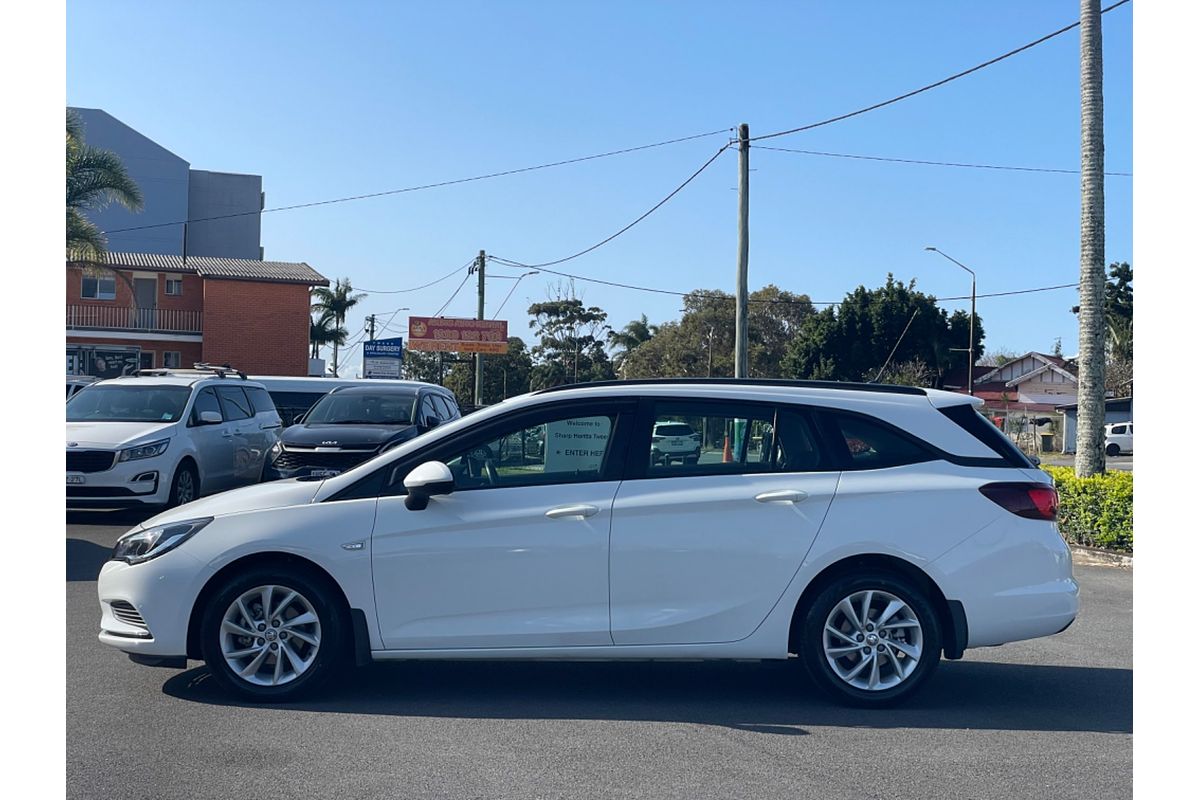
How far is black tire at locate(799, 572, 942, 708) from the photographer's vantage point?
19.9 feet

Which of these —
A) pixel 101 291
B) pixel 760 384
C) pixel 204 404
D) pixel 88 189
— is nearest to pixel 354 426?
pixel 204 404

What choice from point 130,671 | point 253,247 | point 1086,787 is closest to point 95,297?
point 253,247

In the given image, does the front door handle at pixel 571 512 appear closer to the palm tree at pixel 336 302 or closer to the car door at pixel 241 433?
the car door at pixel 241 433

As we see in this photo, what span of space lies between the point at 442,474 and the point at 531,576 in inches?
27.5

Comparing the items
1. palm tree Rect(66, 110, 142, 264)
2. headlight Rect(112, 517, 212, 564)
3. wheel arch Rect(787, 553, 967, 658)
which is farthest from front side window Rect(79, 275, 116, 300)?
wheel arch Rect(787, 553, 967, 658)

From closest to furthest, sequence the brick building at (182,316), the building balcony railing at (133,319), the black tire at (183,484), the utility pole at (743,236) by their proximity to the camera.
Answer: the black tire at (183,484), the utility pole at (743,236), the building balcony railing at (133,319), the brick building at (182,316)

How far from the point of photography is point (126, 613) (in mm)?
6152

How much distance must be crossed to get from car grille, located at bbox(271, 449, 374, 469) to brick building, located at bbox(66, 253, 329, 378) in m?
32.1

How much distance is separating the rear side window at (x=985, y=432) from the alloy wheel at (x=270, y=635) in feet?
11.9

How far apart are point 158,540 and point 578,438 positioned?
230cm

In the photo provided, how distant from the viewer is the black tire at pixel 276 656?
5988 millimetres

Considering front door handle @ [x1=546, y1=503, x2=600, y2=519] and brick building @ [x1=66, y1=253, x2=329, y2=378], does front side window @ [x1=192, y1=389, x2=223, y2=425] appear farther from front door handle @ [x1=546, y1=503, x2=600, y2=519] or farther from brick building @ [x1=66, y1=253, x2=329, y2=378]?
brick building @ [x1=66, y1=253, x2=329, y2=378]

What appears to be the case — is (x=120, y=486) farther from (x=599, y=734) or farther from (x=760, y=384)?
(x=599, y=734)

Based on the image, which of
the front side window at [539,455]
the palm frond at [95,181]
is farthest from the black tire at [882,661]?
the palm frond at [95,181]
